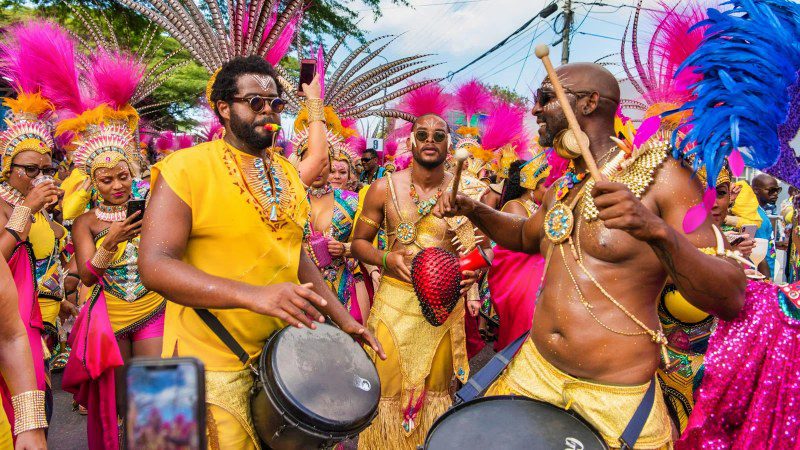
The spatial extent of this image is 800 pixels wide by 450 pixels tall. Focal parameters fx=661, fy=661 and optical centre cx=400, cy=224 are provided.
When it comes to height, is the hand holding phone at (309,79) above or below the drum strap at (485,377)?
above

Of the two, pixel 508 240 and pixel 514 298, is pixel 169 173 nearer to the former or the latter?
pixel 508 240

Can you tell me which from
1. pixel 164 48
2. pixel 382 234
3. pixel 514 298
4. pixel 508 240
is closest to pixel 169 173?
pixel 508 240

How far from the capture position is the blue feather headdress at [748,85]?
2229 mm

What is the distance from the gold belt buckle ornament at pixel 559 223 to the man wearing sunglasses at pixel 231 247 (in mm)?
921

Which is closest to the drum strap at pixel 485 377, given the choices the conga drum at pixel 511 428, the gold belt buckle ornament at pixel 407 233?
the conga drum at pixel 511 428

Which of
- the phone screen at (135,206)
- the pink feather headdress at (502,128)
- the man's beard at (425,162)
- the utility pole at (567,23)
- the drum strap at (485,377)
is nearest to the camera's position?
the drum strap at (485,377)

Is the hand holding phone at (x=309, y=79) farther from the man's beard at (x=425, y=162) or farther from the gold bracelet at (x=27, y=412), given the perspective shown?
the gold bracelet at (x=27, y=412)

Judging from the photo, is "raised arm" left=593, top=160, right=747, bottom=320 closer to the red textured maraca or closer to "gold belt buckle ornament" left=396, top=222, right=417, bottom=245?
the red textured maraca

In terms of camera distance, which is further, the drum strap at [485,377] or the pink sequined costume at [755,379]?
the drum strap at [485,377]

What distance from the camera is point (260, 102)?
9.46 feet

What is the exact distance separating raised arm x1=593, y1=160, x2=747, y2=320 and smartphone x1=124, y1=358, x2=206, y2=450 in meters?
1.52

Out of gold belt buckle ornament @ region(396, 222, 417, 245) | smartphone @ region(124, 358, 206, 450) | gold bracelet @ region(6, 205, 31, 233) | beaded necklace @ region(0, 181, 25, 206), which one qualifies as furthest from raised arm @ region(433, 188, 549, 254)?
beaded necklace @ region(0, 181, 25, 206)

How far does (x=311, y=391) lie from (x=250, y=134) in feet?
3.76

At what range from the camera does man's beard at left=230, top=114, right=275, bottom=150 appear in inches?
113
